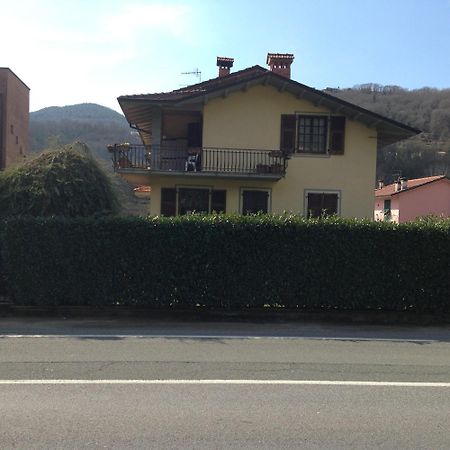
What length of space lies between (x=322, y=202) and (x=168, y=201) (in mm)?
6824

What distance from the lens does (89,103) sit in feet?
268

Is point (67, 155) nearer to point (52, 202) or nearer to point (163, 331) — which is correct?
point (52, 202)

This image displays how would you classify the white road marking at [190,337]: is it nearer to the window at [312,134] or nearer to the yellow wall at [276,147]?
the yellow wall at [276,147]

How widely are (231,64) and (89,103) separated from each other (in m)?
54.5

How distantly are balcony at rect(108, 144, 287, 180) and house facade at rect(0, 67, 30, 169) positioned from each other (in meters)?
8.98

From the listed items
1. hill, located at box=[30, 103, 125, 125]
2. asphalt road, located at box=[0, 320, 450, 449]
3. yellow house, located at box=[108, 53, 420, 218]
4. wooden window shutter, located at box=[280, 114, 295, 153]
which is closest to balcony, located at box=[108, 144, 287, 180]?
yellow house, located at box=[108, 53, 420, 218]

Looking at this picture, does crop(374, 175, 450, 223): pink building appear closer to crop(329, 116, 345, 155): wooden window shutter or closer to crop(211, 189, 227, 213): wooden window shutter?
crop(329, 116, 345, 155): wooden window shutter

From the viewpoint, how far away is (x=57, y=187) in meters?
12.2

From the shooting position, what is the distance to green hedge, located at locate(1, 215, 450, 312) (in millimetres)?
11336

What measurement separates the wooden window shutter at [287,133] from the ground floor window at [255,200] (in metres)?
Result: 2.11

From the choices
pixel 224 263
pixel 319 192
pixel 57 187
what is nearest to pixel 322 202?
pixel 319 192

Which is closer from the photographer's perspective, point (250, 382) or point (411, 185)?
point (250, 382)

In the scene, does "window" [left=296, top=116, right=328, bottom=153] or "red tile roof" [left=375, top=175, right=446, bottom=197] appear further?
"red tile roof" [left=375, top=175, right=446, bottom=197]

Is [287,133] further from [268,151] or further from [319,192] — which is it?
[319,192]
